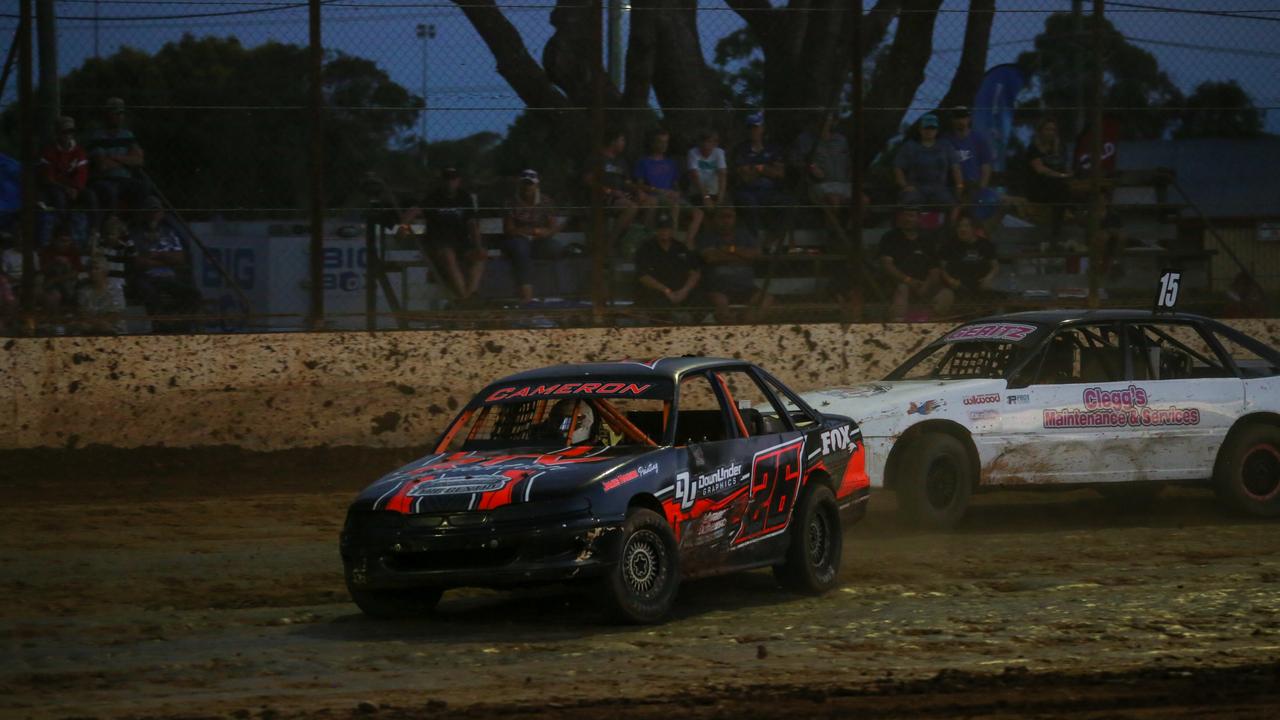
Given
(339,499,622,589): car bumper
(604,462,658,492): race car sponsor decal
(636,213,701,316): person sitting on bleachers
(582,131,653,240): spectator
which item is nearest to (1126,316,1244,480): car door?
(636,213,701,316): person sitting on bleachers

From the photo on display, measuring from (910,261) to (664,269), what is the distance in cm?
244

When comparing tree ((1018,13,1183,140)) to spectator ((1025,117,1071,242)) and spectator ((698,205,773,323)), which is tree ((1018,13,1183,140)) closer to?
spectator ((1025,117,1071,242))

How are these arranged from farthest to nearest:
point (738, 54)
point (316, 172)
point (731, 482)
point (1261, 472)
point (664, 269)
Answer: point (738, 54), point (664, 269), point (316, 172), point (1261, 472), point (731, 482)

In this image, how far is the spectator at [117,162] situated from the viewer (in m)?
13.2

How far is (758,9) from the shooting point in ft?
49.6

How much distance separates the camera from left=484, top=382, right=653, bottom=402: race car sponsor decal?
25.2 ft

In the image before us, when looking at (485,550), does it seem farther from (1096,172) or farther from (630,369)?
(1096,172)

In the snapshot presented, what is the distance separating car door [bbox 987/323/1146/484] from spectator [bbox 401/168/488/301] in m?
5.41

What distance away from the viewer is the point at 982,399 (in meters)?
10.3

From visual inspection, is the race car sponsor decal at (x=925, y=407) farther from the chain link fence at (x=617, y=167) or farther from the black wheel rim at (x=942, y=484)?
the chain link fence at (x=617, y=167)

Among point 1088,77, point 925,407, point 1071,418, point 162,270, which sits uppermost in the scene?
point 1088,77

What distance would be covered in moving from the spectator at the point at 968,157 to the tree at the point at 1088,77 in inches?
30.7

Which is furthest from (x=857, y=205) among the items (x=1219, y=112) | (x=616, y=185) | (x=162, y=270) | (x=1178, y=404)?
(x=162, y=270)

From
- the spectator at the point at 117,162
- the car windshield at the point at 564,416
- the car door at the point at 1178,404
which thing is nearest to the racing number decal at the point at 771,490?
the car windshield at the point at 564,416
